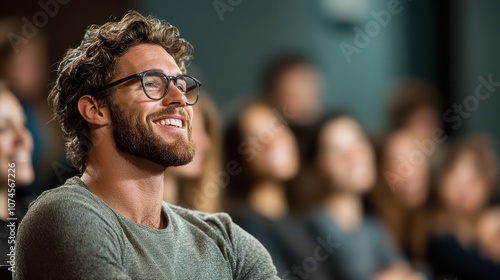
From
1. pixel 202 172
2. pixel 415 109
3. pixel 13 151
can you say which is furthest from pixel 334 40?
pixel 13 151

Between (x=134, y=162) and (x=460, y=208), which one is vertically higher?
(x=134, y=162)

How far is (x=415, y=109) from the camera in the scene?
2.70 m

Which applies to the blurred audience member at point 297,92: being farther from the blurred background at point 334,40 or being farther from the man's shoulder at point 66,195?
the man's shoulder at point 66,195

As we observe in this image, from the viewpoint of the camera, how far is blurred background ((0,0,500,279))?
1.90 m

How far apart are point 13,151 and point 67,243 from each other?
2.21ft

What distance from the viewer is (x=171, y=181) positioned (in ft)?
6.91

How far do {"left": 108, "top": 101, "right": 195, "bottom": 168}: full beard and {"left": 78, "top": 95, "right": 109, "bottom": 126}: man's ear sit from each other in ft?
0.07

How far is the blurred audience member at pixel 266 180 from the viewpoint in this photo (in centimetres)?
223

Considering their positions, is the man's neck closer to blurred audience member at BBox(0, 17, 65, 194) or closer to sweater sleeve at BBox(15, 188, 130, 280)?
sweater sleeve at BBox(15, 188, 130, 280)

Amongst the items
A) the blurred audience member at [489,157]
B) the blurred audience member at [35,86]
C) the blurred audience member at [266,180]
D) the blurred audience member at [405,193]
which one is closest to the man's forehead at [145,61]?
the blurred audience member at [35,86]

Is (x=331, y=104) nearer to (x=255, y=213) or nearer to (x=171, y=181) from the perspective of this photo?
(x=255, y=213)

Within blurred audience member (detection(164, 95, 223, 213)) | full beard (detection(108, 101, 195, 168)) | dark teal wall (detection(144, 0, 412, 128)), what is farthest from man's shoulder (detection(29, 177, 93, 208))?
dark teal wall (detection(144, 0, 412, 128))

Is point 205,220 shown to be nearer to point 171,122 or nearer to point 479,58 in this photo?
point 171,122

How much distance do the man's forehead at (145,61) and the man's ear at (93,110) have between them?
3.2 inches
